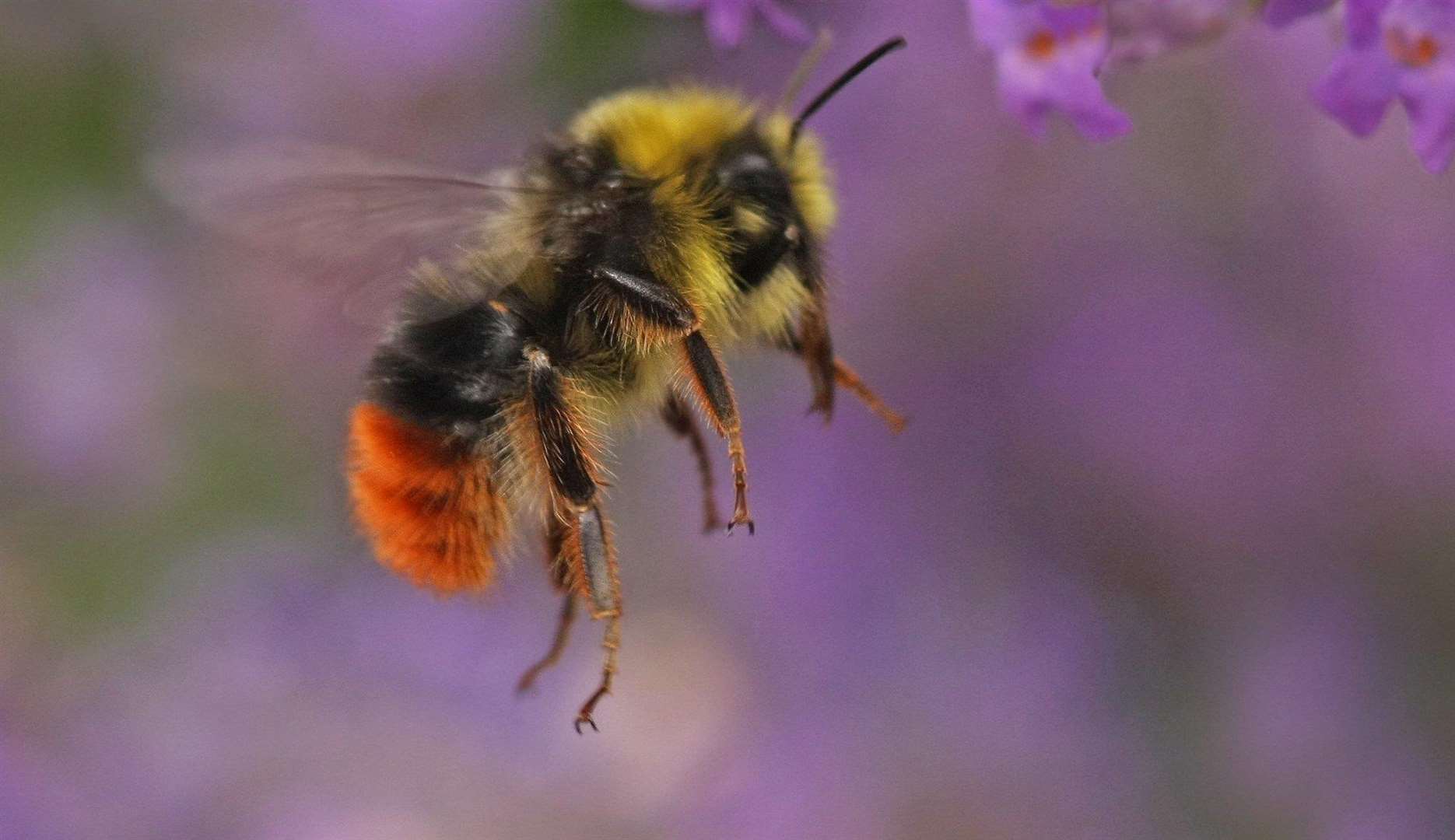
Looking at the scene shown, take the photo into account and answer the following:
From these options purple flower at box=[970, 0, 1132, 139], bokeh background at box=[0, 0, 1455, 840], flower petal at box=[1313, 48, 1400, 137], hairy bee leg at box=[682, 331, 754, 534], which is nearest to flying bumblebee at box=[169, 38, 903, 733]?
hairy bee leg at box=[682, 331, 754, 534]

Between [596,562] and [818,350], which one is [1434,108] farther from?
[596,562]

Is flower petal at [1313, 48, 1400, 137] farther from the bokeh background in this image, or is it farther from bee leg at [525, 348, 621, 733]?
the bokeh background

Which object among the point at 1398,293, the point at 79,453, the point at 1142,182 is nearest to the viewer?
the point at 1398,293

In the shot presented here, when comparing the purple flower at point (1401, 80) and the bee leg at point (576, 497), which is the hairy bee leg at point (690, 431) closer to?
the bee leg at point (576, 497)

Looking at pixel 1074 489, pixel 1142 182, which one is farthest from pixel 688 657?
pixel 1142 182

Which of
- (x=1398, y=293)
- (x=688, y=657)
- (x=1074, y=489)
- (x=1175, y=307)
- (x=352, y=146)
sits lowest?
(x=688, y=657)

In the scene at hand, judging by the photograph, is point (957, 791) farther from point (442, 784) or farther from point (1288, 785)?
point (442, 784)

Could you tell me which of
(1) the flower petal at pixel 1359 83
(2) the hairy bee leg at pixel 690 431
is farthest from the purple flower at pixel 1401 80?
(2) the hairy bee leg at pixel 690 431
